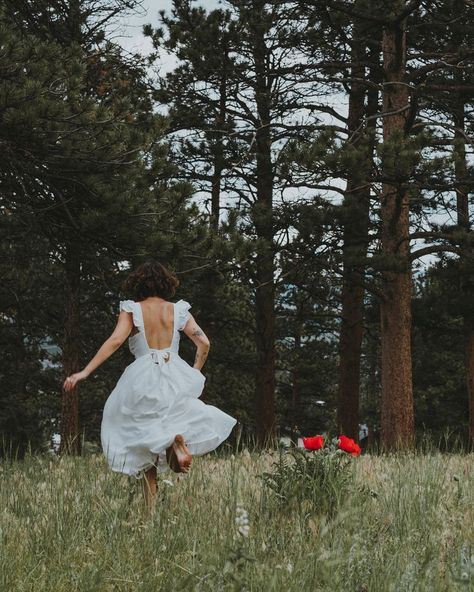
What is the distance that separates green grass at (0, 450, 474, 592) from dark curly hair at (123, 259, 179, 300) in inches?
54.1

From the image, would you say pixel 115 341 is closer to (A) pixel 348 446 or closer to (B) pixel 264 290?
(A) pixel 348 446

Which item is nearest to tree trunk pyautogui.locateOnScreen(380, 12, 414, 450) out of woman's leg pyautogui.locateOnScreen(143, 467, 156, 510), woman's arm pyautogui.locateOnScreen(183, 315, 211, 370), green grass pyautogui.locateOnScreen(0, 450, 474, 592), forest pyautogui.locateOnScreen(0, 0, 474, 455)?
forest pyautogui.locateOnScreen(0, 0, 474, 455)

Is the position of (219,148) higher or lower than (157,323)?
higher

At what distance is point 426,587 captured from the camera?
3.01 meters

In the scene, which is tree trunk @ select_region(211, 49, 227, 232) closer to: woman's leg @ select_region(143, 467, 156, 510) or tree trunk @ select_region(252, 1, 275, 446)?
tree trunk @ select_region(252, 1, 275, 446)

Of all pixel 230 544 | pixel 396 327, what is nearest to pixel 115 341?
pixel 230 544

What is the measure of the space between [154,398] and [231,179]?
1376cm

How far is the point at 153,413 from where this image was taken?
18.5 ft

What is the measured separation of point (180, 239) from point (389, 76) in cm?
685

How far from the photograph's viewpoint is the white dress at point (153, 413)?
5.61 meters

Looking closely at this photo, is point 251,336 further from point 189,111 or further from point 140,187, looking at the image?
point 140,187

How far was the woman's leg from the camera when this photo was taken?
512 centimetres

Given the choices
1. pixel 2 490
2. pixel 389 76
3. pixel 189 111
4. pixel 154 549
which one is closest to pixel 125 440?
pixel 2 490

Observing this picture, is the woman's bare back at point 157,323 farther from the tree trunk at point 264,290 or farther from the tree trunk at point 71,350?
the tree trunk at point 264,290
